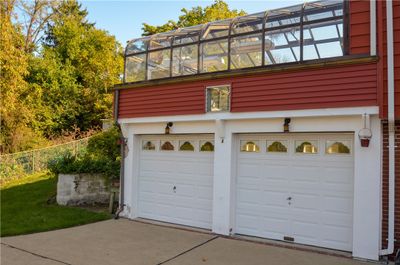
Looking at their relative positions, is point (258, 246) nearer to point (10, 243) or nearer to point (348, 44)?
point (348, 44)

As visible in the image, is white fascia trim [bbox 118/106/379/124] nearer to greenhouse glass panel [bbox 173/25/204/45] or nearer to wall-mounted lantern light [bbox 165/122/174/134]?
wall-mounted lantern light [bbox 165/122/174/134]

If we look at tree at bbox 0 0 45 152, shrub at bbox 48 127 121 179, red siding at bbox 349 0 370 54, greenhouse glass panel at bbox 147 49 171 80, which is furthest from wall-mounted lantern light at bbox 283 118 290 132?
tree at bbox 0 0 45 152

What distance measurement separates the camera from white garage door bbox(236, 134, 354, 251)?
20.3 ft

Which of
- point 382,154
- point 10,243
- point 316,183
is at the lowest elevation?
point 10,243

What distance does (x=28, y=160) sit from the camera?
583 inches

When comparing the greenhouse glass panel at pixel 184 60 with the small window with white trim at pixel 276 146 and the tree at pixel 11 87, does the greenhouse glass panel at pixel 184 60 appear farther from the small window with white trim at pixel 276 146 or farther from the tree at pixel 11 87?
the tree at pixel 11 87

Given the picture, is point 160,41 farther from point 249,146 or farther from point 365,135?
point 365,135

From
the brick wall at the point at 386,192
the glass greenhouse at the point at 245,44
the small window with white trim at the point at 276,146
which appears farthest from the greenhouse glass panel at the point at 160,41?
the brick wall at the point at 386,192

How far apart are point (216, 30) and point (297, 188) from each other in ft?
12.4

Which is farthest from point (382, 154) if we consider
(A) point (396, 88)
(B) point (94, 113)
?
(B) point (94, 113)

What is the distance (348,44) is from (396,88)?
1.10 metres

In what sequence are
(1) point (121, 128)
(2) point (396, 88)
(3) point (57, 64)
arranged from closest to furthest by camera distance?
(2) point (396, 88), (1) point (121, 128), (3) point (57, 64)

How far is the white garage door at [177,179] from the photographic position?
7.80 metres

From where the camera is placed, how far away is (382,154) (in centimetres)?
573
